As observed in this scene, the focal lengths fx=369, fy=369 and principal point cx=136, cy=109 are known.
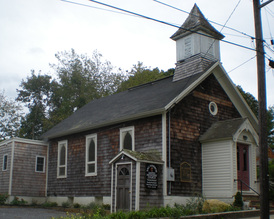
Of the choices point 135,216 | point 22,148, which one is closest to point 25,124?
point 22,148

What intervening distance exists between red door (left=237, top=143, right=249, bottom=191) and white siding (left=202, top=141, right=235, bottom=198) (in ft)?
4.34

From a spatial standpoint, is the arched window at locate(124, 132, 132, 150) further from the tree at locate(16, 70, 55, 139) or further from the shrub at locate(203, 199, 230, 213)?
the tree at locate(16, 70, 55, 139)

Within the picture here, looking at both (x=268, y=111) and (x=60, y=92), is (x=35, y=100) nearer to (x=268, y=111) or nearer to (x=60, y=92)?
(x=60, y=92)

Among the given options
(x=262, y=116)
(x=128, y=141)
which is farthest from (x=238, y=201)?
(x=128, y=141)

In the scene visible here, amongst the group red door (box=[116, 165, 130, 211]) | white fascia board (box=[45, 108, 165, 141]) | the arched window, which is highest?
white fascia board (box=[45, 108, 165, 141])

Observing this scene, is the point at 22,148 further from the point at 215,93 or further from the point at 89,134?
the point at 215,93

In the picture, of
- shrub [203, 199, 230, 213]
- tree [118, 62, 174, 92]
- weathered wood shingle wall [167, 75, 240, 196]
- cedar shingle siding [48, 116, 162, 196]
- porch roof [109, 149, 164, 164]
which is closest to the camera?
shrub [203, 199, 230, 213]

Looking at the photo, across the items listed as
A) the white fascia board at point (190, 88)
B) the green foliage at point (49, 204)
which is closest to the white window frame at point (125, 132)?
the white fascia board at point (190, 88)

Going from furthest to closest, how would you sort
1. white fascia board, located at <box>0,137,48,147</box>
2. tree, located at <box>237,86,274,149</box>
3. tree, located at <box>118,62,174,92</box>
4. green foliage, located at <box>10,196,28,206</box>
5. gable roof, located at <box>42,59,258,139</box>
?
tree, located at <box>118,62,174,92</box>
tree, located at <box>237,86,274,149</box>
white fascia board, located at <box>0,137,48,147</box>
green foliage, located at <box>10,196,28,206</box>
gable roof, located at <box>42,59,258,139</box>

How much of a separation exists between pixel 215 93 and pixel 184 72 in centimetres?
224

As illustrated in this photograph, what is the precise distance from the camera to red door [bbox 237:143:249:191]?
714 inches

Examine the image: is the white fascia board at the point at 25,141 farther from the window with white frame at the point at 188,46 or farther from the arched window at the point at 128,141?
the window with white frame at the point at 188,46

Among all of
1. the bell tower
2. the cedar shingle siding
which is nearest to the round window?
the bell tower

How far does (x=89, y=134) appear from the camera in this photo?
2122 centimetres
